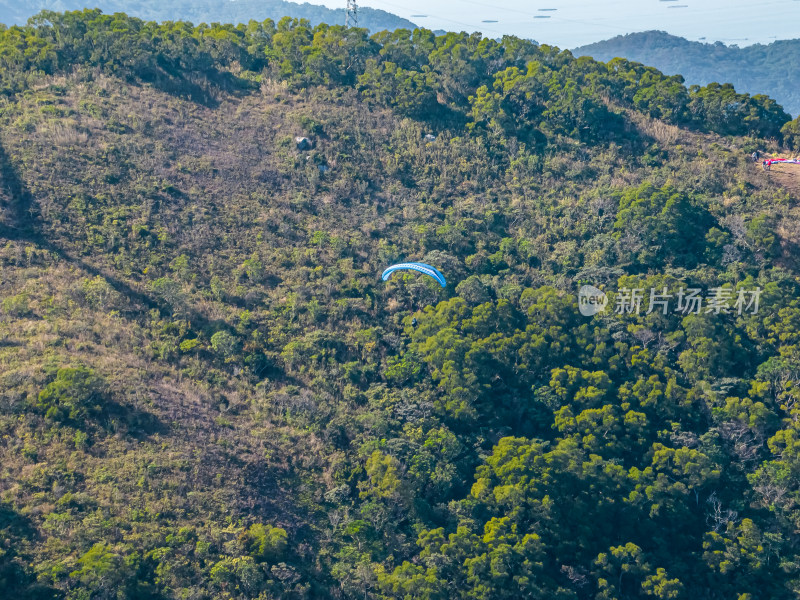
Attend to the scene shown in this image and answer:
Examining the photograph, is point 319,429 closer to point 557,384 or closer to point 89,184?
point 557,384

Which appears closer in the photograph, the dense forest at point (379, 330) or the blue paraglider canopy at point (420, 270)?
the dense forest at point (379, 330)

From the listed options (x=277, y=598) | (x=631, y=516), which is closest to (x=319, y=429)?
(x=277, y=598)

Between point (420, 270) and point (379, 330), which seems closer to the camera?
point (379, 330)

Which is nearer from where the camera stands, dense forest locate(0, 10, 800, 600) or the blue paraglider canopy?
dense forest locate(0, 10, 800, 600)
